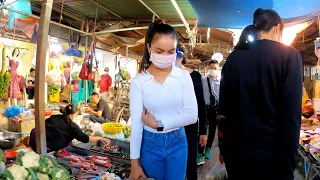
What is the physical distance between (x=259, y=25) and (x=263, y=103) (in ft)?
2.06

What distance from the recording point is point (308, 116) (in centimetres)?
741

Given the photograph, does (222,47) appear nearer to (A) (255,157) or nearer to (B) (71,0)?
(B) (71,0)

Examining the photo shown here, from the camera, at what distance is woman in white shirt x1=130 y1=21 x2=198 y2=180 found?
1886 millimetres

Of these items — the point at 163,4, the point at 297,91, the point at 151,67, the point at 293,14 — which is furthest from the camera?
the point at 163,4

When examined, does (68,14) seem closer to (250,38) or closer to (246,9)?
(246,9)

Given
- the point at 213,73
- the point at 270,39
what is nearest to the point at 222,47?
the point at 213,73

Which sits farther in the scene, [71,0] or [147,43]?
[71,0]

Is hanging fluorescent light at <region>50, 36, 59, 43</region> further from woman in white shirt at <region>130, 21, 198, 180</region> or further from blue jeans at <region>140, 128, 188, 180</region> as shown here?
blue jeans at <region>140, 128, 188, 180</region>

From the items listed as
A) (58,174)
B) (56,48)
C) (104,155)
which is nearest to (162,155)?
(58,174)

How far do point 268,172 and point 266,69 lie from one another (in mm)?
783

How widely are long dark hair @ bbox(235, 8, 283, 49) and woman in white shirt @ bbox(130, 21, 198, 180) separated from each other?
559 mm

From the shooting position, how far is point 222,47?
1190 centimetres

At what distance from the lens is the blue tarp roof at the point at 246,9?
4039 millimetres

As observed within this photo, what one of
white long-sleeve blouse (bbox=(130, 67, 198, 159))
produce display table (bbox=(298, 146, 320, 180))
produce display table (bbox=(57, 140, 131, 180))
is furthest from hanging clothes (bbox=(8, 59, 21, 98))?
produce display table (bbox=(298, 146, 320, 180))
